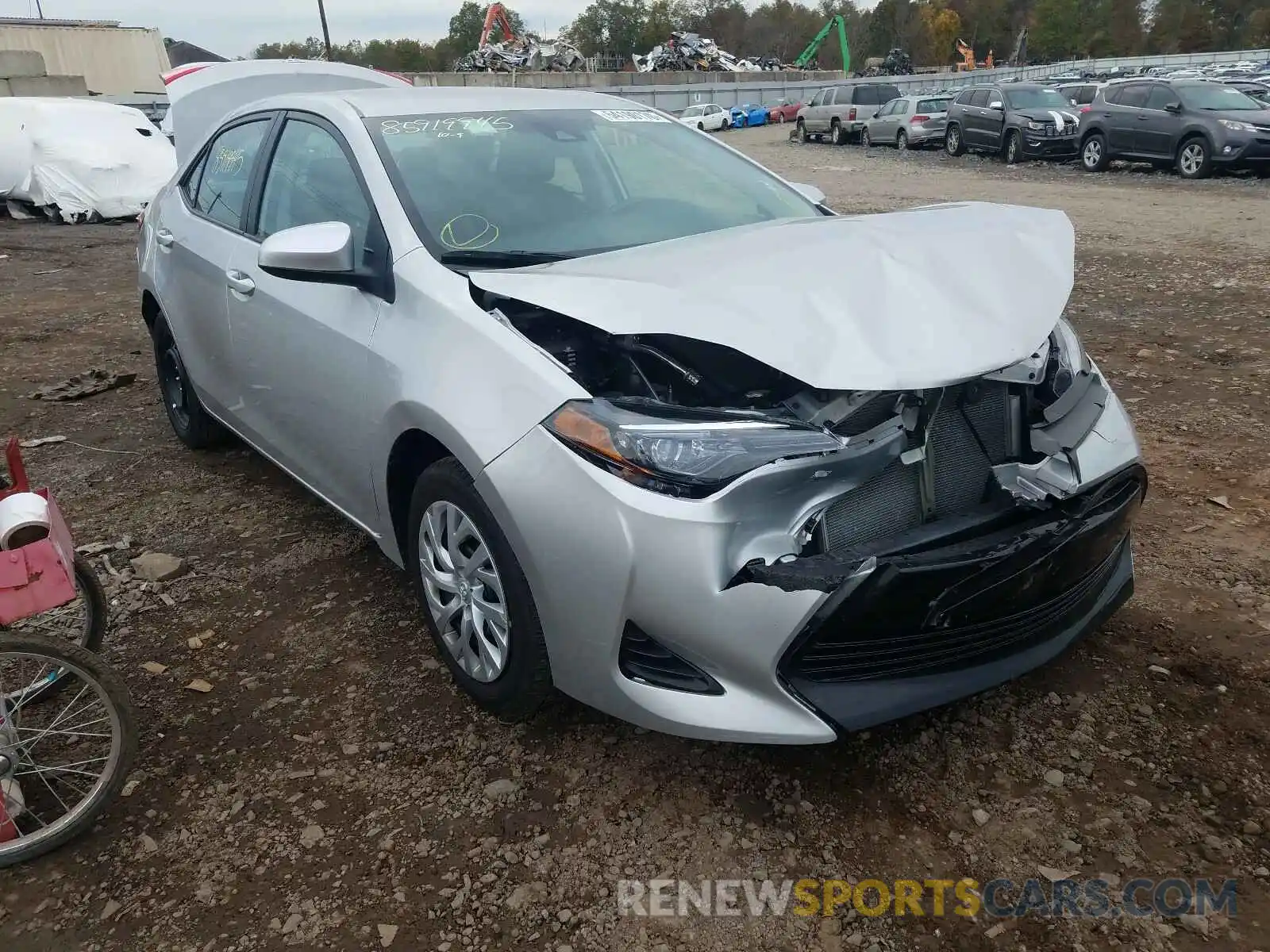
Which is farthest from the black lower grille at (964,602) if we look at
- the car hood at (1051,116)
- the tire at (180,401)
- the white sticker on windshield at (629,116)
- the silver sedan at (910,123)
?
the silver sedan at (910,123)

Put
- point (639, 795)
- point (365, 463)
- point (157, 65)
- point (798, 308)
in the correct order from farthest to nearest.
→ point (157, 65) < point (365, 463) < point (639, 795) < point (798, 308)

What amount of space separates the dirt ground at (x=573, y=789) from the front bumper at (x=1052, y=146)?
52.5 feet

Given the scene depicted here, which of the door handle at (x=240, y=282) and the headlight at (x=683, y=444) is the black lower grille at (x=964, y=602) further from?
the door handle at (x=240, y=282)

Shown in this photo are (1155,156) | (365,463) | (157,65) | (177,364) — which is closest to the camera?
(365,463)

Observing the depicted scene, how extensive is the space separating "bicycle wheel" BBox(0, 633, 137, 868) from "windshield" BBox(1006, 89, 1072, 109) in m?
20.1

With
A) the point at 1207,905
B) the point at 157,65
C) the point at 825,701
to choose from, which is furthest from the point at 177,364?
the point at 157,65

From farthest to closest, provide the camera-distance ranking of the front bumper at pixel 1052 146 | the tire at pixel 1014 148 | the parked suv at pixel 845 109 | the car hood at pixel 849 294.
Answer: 1. the parked suv at pixel 845 109
2. the tire at pixel 1014 148
3. the front bumper at pixel 1052 146
4. the car hood at pixel 849 294

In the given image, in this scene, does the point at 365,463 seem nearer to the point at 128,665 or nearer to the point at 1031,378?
the point at 128,665

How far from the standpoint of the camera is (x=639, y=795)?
7.83ft

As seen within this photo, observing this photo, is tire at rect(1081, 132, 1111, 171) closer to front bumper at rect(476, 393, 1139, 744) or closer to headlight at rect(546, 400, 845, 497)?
front bumper at rect(476, 393, 1139, 744)

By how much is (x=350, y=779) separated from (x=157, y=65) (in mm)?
51157

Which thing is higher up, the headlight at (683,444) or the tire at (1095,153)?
the headlight at (683,444)

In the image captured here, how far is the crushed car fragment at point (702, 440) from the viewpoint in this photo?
2047 mm

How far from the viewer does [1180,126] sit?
14820mm
